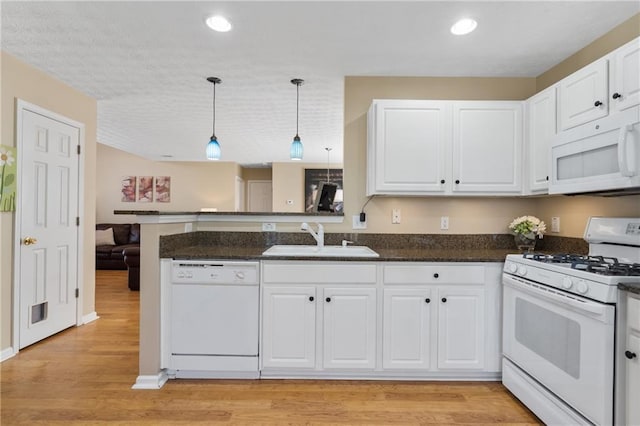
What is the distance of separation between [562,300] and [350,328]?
1196 millimetres

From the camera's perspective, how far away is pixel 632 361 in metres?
1.39

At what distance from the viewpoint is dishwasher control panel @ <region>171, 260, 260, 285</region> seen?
2197 mm

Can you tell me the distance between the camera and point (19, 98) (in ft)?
8.71

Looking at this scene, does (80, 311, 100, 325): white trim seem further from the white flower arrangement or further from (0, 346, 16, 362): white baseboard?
the white flower arrangement

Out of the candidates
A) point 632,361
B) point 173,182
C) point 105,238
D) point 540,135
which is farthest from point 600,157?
point 173,182

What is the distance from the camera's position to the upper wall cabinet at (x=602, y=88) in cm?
168

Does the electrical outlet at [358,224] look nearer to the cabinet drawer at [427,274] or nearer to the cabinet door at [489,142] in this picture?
the cabinet drawer at [427,274]

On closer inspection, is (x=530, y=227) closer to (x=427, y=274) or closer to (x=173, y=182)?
(x=427, y=274)

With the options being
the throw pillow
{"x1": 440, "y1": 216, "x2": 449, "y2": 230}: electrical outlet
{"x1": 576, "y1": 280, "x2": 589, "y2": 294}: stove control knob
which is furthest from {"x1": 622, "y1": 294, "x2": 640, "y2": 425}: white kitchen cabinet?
the throw pillow

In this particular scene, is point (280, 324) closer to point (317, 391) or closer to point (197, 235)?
point (317, 391)

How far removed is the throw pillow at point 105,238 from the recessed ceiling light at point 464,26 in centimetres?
683

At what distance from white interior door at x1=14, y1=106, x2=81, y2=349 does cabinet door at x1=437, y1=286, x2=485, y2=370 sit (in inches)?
129

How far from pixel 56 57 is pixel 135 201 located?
5261 millimetres

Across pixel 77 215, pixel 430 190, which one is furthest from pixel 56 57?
pixel 430 190
